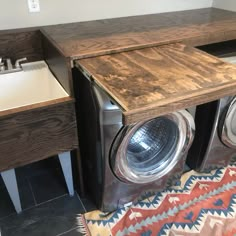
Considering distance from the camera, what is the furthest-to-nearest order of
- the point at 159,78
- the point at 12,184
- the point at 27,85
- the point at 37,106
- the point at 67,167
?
the point at 27,85 → the point at 67,167 → the point at 12,184 → the point at 37,106 → the point at 159,78

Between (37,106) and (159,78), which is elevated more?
(159,78)

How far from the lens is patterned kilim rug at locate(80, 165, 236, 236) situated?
1.46 meters

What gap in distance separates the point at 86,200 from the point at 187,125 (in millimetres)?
794

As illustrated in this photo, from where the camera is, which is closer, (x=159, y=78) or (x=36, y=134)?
(x=159, y=78)

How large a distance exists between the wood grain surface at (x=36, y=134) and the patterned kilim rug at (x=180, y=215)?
0.51m

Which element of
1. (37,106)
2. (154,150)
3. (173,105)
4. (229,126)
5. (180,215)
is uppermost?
(173,105)

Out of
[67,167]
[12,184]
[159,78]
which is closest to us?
[159,78]

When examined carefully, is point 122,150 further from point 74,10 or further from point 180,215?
point 74,10

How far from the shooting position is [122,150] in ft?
4.11

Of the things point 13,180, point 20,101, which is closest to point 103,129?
point 13,180

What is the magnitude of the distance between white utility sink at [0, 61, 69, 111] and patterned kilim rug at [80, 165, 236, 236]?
2.65ft

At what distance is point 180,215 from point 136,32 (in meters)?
1.12

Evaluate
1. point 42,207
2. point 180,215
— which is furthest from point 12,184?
point 180,215

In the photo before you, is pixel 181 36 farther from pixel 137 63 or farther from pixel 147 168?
pixel 147 168
